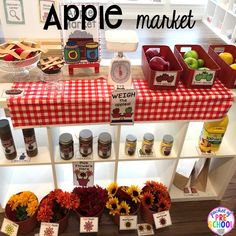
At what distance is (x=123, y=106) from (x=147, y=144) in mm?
349

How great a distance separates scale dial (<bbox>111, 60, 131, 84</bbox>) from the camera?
1.26 m

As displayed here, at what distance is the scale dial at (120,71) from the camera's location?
1263mm

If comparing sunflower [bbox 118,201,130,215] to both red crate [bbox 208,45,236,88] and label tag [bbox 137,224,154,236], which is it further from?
red crate [bbox 208,45,236,88]

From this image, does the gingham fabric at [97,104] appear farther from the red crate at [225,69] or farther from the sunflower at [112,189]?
the sunflower at [112,189]

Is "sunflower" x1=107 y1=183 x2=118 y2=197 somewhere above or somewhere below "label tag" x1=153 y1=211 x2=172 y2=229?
above

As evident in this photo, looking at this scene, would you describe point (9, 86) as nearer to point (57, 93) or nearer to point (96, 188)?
point (57, 93)

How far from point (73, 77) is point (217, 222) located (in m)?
1.05

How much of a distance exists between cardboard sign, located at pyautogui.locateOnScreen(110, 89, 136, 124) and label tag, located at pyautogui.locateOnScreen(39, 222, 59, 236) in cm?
65

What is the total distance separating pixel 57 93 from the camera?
124 cm

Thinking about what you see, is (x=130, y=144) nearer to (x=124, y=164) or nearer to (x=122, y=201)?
(x=122, y=201)

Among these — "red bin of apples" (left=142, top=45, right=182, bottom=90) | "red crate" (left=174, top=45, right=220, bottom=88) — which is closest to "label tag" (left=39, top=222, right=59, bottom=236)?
"red bin of apples" (left=142, top=45, right=182, bottom=90)

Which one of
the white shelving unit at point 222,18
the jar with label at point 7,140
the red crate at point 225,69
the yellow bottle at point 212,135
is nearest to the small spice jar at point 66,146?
the jar with label at point 7,140

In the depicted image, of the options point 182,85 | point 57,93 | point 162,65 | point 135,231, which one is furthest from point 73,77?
point 135,231

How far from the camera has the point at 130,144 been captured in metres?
1.49
